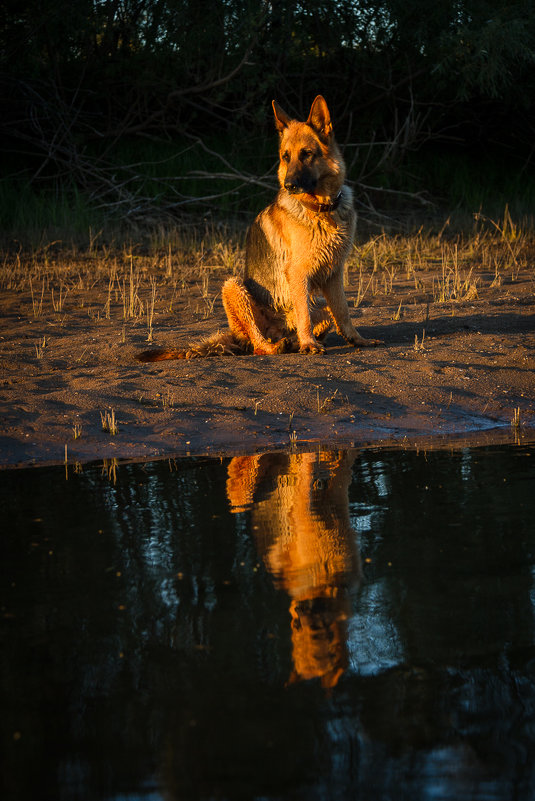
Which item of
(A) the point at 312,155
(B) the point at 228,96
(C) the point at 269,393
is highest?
(B) the point at 228,96

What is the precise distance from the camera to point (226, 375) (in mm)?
7000

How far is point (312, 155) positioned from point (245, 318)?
140 centimetres

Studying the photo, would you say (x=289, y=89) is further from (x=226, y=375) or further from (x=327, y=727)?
(x=327, y=727)

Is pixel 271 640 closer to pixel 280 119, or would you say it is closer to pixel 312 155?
pixel 312 155

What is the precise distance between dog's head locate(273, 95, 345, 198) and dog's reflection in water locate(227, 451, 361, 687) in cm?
238

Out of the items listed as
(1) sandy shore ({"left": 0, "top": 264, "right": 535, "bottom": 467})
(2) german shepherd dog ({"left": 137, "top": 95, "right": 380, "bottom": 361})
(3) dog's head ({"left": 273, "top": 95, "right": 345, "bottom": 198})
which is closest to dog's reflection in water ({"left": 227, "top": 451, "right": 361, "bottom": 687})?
(1) sandy shore ({"left": 0, "top": 264, "right": 535, "bottom": 467})

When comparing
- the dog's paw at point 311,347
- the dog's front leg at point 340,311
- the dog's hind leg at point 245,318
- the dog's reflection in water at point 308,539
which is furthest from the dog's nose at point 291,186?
the dog's reflection in water at point 308,539

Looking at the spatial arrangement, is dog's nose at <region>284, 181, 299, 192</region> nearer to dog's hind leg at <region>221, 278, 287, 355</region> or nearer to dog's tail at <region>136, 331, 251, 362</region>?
dog's hind leg at <region>221, 278, 287, 355</region>

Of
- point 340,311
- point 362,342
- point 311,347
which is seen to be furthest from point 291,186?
Answer: point 362,342

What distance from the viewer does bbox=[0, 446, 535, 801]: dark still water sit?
231 cm

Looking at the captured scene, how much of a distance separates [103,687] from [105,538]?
54.7 inches

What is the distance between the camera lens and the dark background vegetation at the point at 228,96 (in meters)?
14.2

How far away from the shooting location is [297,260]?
7.30 m

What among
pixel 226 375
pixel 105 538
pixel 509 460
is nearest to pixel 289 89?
pixel 226 375
